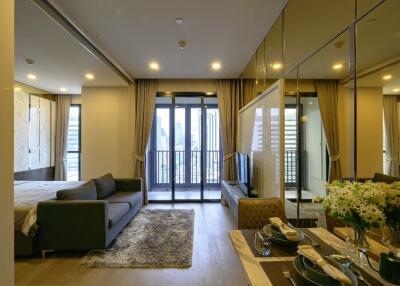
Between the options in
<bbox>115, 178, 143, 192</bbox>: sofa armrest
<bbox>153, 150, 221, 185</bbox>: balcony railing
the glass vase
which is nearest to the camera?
the glass vase

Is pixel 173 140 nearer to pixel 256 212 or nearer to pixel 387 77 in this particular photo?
pixel 256 212

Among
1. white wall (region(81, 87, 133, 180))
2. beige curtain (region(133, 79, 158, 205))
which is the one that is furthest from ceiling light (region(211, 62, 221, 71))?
white wall (region(81, 87, 133, 180))

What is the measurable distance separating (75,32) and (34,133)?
12.5ft

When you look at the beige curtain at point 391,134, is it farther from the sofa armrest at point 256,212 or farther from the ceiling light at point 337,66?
the sofa armrest at point 256,212

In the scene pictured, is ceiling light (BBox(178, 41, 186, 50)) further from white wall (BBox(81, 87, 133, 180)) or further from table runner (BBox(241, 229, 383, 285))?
table runner (BBox(241, 229, 383, 285))

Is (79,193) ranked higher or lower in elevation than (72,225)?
higher

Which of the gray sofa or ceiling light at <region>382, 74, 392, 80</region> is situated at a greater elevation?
ceiling light at <region>382, 74, 392, 80</region>

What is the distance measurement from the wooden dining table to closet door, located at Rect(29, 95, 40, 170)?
5672 mm

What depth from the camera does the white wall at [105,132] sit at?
5406 mm

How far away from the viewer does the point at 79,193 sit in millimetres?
3191

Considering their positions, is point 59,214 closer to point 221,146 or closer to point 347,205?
point 347,205

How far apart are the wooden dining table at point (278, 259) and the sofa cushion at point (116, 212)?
6.42 feet

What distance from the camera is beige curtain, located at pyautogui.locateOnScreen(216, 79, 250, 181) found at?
528 centimetres

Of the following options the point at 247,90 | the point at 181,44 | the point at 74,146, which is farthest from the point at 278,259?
the point at 74,146
